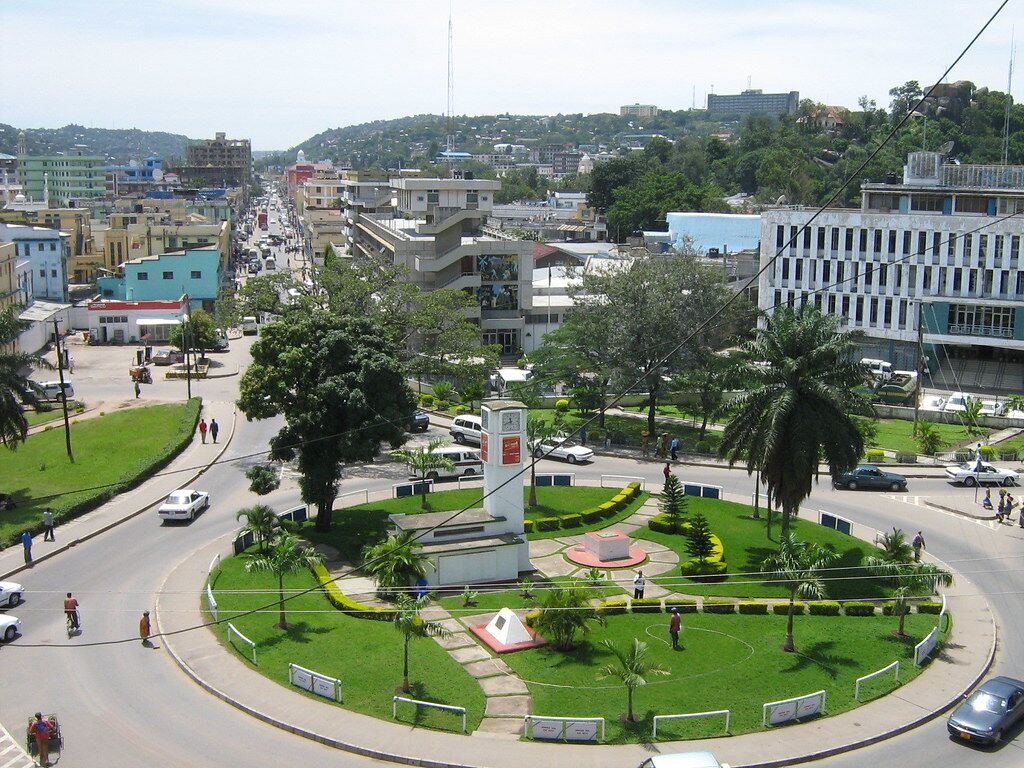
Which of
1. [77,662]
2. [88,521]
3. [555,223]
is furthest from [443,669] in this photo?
[555,223]

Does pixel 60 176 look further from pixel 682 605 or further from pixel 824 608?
pixel 824 608

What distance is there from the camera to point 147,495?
1587 inches

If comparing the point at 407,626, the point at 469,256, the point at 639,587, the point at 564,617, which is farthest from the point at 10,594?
the point at 469,256

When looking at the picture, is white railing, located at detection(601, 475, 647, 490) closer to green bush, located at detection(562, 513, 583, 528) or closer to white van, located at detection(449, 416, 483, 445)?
green bush, located at detection(562, 513, 583, 528)

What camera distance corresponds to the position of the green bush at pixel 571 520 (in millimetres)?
37094

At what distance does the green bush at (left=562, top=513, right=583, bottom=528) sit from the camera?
37094mm

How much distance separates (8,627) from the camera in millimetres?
26953

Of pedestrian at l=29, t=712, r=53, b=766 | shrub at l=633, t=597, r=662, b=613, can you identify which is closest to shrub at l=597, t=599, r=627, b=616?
shrub at l=633, t=597, r=662, b=613

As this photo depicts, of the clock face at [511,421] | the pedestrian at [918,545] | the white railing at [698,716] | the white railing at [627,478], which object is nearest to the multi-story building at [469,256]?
the white railing at [627,478]

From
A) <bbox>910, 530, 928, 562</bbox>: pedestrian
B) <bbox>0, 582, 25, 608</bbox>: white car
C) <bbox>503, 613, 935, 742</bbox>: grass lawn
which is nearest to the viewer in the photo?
<bbox>503, 613, 935, 742</bbox>: grass lawn

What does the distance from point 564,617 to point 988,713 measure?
32.4 feet

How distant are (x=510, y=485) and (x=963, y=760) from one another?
1557cm

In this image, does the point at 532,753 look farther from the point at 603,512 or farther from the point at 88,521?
the point at 88,521

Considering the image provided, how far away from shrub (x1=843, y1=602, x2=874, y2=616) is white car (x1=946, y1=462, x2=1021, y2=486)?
15.6 m
